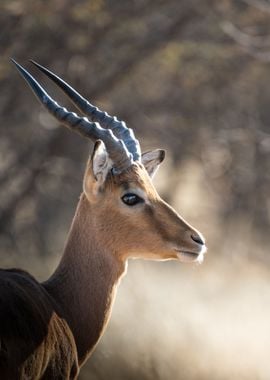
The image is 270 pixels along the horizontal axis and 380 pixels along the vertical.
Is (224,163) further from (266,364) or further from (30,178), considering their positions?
(266,364)

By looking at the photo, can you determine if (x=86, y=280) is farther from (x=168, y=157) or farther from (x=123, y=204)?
(x=168, y=157)

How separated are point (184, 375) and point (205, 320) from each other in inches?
161

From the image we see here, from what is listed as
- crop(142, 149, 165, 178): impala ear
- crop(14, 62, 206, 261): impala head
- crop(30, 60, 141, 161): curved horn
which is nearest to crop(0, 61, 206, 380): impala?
crop(14, 62, 206, 261): impala head

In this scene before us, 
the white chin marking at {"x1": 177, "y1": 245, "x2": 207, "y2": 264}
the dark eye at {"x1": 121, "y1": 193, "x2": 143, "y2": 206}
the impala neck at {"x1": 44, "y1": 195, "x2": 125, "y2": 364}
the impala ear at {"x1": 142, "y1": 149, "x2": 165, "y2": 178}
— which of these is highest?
the impala ear at {"x1": 142, "y1": 149, "x2": 165, "y2": 178}

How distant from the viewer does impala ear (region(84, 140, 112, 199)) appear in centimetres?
977

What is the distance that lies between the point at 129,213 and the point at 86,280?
22.0 inches

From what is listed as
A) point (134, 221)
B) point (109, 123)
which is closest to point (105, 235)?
point (134, 221)

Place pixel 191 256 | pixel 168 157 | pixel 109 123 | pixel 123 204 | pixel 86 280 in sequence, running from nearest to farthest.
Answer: pixel 191 256
pixel 86 280
pixel 123 204
pixel 109 123
pixel 168 157

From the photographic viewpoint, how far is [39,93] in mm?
9984

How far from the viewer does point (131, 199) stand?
9859mm

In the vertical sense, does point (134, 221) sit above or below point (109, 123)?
below

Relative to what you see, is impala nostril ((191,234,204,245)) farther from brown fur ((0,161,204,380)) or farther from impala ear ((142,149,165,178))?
impala ear ((142,149,165,178))

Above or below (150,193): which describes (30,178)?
above

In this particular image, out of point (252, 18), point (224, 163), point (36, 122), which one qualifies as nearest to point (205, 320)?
point (36, 122)
